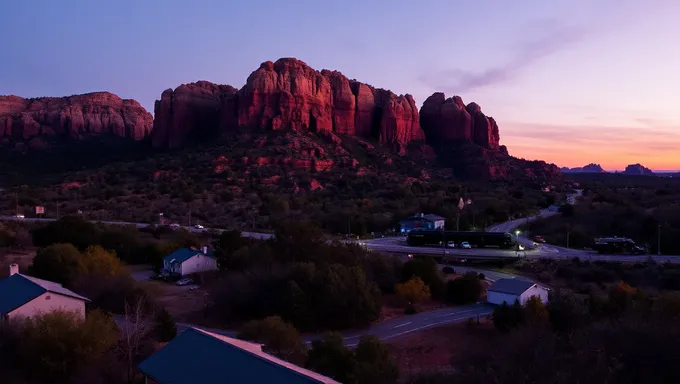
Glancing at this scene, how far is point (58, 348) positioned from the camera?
19047 millimetres

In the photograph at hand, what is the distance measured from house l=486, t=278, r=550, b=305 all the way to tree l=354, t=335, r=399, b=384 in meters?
15.8

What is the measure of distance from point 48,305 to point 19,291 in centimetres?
191

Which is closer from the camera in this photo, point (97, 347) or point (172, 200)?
point (97, 347)

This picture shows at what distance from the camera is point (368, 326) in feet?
103

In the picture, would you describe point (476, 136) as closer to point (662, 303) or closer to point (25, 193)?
point (25, 193)

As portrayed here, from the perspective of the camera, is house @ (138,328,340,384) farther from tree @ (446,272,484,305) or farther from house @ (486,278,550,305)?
tree @ (446,272,484,305)

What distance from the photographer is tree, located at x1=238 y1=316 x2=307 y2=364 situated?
70.2 feet

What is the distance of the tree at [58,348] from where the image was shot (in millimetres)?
18922

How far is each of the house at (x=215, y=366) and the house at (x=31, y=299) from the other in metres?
10.3

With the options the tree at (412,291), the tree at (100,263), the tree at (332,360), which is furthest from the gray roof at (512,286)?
the tree at (100,263)

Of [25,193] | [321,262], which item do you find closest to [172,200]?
[25,193]

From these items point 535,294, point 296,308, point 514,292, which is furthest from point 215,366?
point 535,294

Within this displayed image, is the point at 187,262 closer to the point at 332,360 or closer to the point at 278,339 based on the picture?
the point at 278,339

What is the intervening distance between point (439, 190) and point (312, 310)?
227 feet
